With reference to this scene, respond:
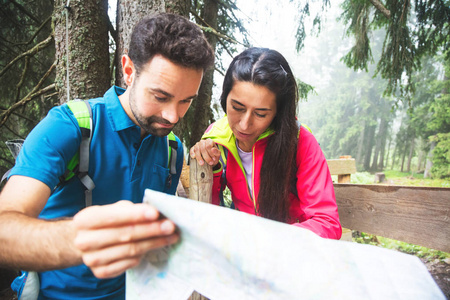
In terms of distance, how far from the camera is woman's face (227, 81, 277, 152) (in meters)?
1.85

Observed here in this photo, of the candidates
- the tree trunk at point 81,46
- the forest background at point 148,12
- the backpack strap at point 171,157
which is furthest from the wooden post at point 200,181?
the tree trunk at point 81,46

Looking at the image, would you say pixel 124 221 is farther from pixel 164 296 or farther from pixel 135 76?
pixel 135 76

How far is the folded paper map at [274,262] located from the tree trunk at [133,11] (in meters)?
2.18

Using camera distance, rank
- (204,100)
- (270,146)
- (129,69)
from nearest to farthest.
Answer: (129,69), (270,146), (204,100)

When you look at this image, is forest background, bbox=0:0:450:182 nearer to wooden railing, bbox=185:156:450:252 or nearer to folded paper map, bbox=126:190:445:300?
wooden railing, bbox=185:156:450:252

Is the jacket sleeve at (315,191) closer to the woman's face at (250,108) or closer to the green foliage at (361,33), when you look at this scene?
the woman's face at (250,108)

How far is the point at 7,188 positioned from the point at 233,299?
113 centimetres

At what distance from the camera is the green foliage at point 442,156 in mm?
14203

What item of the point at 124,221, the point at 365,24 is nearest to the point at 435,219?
the point at 124,221

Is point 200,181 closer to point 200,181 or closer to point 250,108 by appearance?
point 200,181

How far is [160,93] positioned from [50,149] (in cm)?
66

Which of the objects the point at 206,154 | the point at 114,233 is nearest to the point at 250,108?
the point at 206,154

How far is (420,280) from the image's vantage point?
0.67 meters

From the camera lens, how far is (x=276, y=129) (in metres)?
2.01
